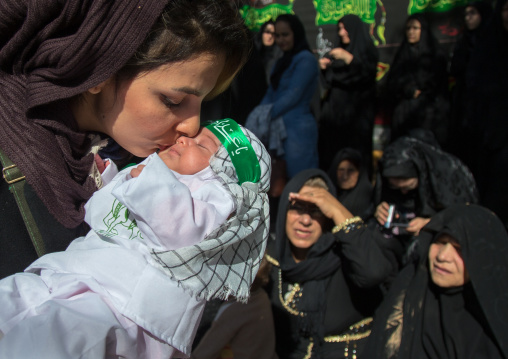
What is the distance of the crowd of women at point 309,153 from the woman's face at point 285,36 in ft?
0.08

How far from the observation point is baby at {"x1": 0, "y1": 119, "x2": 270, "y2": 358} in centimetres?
95

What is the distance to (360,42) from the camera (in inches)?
217

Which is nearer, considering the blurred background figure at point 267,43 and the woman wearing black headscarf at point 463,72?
the woman wearing black headscarf at point 463,72

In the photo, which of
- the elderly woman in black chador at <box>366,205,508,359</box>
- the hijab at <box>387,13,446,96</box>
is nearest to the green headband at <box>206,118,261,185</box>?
the elderly woman in black chador at <box>366,205,508,359</box>

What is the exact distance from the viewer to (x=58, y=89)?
3.58ft

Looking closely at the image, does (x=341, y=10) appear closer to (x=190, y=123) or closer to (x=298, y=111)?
(x=298, y=111)

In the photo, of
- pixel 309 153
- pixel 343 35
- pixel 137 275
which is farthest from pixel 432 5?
pixel 137 275

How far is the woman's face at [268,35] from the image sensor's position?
644 centimetres

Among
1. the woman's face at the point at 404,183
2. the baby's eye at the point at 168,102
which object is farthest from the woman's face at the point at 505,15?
the baby's eye at the point at 168,102

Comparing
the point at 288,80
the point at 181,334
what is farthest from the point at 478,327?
the point at 288,80

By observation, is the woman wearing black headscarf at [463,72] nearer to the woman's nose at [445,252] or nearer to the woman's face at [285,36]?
the woman's face at [285,36]

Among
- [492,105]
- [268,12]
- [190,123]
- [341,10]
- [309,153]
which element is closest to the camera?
[190,123]

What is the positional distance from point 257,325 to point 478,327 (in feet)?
4.59

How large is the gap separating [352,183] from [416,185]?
64 cm
